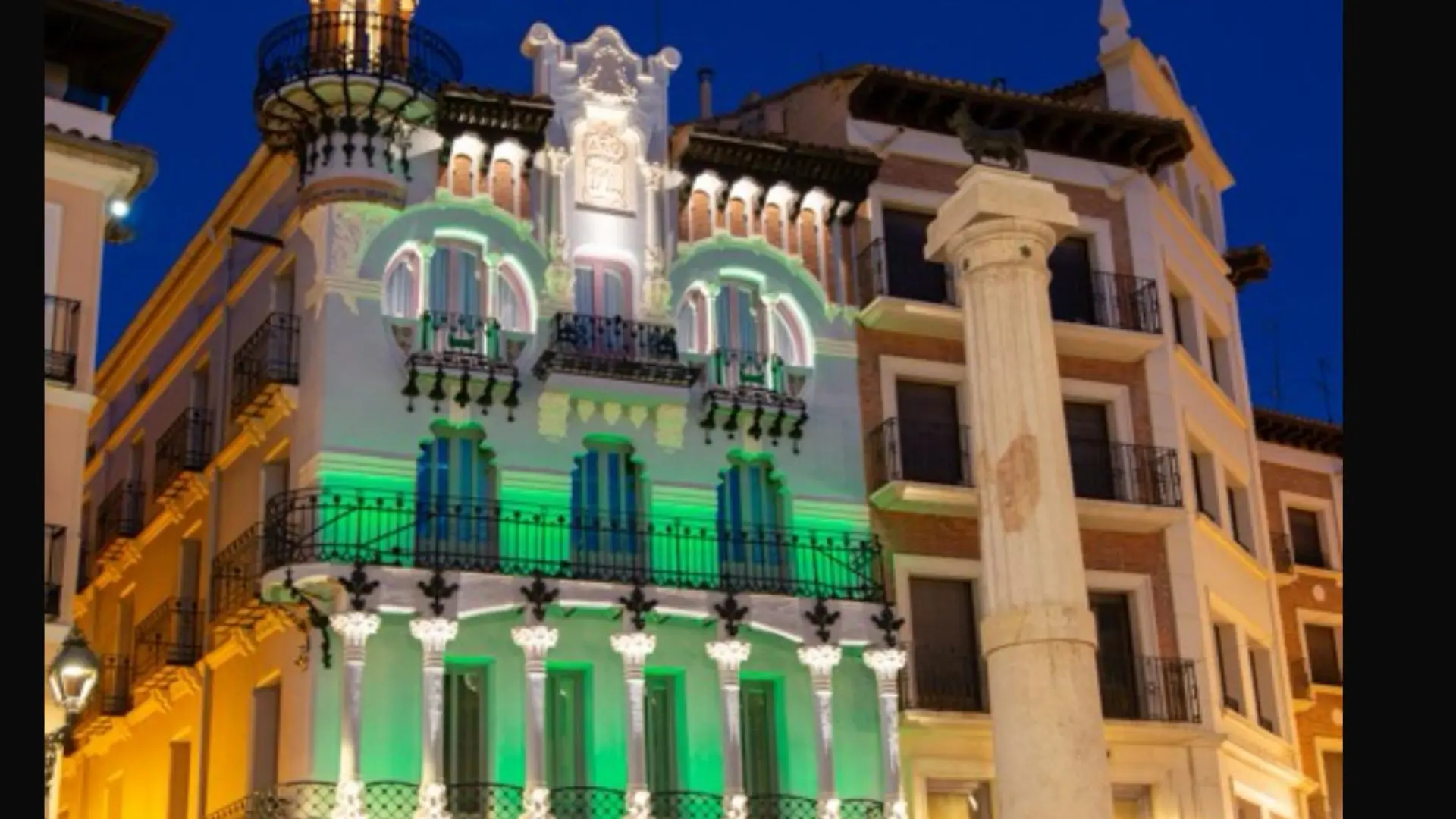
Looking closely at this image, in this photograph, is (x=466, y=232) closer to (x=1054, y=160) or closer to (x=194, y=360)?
(x=194, y=360)

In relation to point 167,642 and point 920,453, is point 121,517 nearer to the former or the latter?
point 167,642

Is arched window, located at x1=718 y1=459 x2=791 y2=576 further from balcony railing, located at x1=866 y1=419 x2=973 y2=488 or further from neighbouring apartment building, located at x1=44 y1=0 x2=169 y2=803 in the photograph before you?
neighbouring apartment building, located at x1=44 y1=0 x2=169 y2=803

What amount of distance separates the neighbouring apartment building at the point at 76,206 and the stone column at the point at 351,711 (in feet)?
10.8

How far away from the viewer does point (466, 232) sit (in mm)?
28281

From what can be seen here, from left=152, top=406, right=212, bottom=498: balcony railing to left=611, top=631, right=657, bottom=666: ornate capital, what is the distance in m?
7.38

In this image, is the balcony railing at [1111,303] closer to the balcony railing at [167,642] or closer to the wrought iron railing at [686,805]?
the wrought iron railing at [686,805]

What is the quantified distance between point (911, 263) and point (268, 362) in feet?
32.7

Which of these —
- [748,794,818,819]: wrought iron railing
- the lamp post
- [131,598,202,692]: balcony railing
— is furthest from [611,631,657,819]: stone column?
the lamp post

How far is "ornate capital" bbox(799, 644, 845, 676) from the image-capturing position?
→ 27531 mm

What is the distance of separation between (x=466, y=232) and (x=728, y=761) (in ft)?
26.2

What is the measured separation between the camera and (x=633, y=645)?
2630 cm

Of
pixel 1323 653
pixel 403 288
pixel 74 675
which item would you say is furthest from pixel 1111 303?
pixel 74 675

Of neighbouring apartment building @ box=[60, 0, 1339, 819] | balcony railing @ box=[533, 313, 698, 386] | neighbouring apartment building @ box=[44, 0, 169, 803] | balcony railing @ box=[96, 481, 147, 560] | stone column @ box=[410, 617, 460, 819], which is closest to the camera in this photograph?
neighbouring apartment building @ box=[44, 0, 169, 803]
